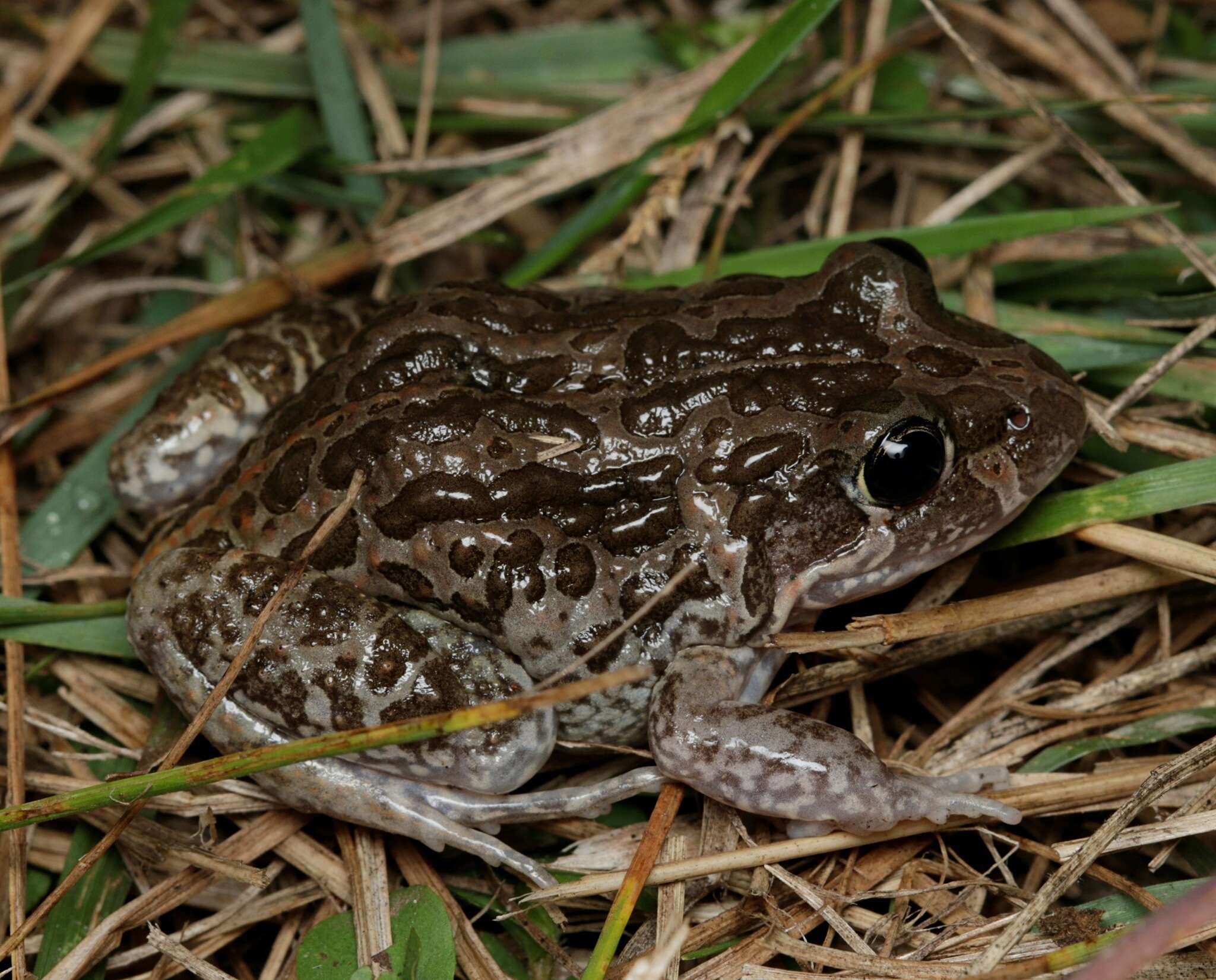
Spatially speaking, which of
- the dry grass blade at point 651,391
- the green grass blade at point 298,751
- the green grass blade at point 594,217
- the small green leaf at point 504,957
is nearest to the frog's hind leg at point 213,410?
the dry grass blade at point 651,391

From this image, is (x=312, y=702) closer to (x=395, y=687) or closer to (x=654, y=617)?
(x=395, y=687)

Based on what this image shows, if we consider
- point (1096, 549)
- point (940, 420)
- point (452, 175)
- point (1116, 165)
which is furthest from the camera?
point (452, 175)

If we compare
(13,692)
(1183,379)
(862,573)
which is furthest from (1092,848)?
(13,692)

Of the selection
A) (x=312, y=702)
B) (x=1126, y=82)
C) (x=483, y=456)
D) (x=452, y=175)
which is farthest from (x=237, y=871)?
(x=1126, y=82)

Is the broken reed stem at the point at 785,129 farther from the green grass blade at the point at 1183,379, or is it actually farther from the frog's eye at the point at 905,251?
the green grass blade at the point at 1183,379

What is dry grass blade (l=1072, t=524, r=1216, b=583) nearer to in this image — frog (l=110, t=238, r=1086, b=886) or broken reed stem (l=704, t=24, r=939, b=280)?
frog (l=110, t=238, r=1086, b=886)

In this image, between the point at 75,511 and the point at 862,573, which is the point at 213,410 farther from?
the point at 862,573
